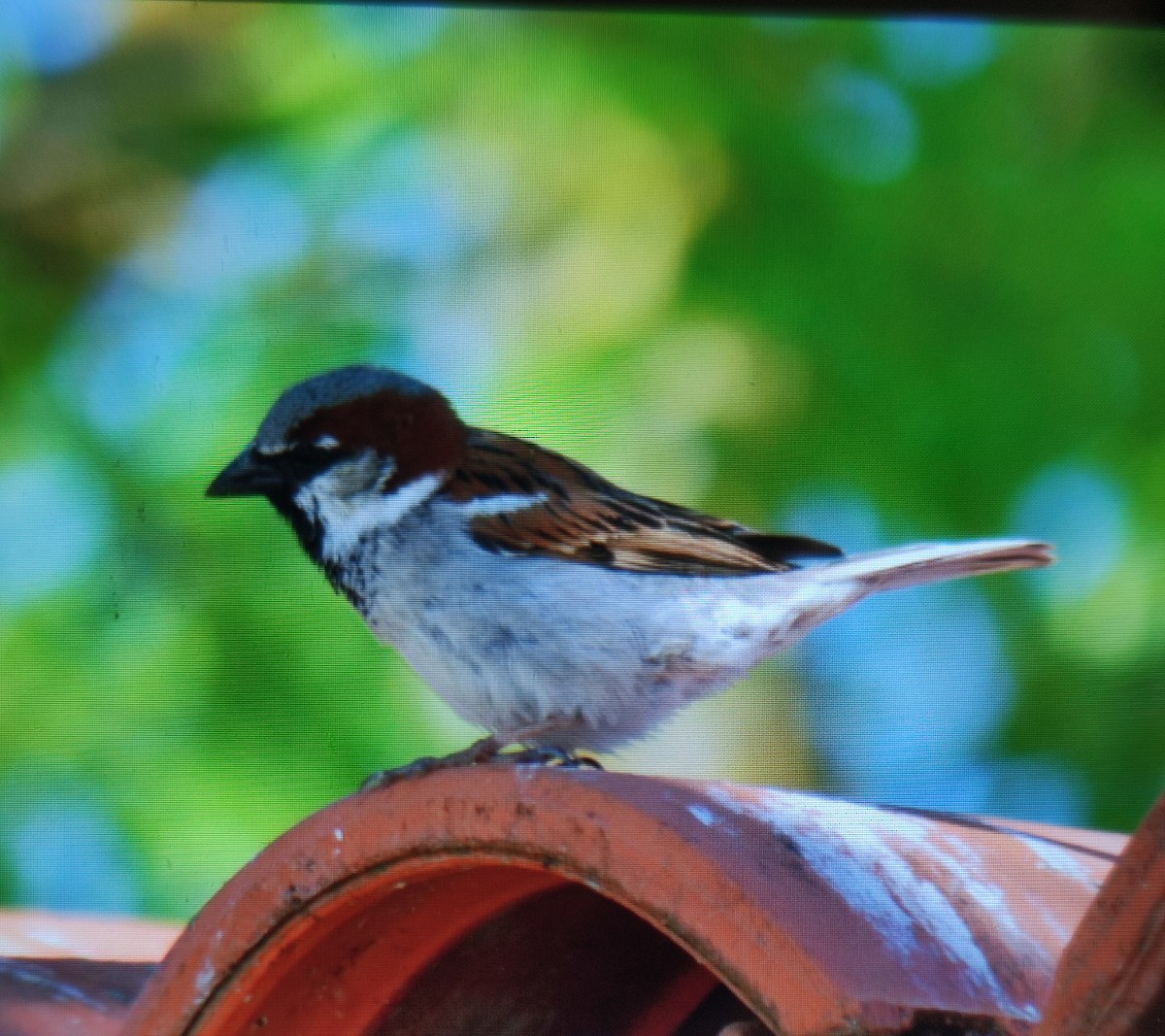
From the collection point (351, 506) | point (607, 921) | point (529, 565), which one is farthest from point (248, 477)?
point (607, 921)

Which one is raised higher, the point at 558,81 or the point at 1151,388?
the point at 558,81

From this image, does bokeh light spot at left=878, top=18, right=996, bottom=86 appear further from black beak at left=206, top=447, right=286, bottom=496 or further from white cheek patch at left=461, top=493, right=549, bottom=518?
black beak at left=206, top=447, right=286, bottom=496

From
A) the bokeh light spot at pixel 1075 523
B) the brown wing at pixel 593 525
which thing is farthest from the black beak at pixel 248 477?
the bokeh light spot at pixel 1075 523

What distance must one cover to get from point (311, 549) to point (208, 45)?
1.29ft

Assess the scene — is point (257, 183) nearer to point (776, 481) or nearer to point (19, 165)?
point (19, 165)

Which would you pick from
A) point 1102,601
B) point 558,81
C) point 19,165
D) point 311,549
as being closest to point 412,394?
point 311,549

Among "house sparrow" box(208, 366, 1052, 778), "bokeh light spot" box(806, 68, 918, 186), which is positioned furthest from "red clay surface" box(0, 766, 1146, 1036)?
"bokeh light spot" box(806, 68, 918, 186)

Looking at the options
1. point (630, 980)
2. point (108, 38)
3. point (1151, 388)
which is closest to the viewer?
point (630, 980)

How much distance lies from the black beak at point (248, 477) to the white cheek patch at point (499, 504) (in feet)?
0.43

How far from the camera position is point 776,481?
0.92 metres

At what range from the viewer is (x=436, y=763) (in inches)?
31.2

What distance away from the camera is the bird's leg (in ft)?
2.36

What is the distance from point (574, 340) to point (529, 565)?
153 millimetres

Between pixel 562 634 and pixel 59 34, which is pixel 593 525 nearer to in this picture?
pixel 562 634
